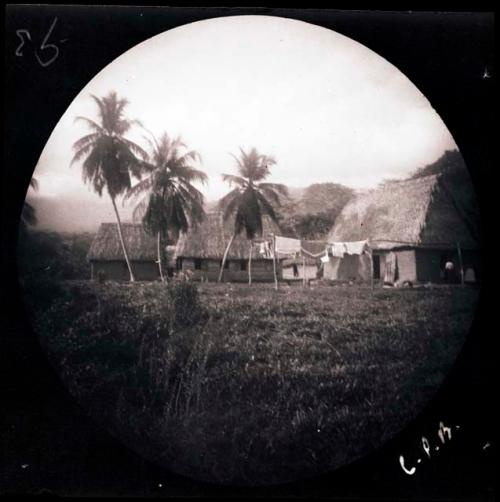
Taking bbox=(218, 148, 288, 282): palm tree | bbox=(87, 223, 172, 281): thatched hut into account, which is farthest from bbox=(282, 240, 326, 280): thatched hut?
bbox=(87, 223, 172, 281): thatched hut

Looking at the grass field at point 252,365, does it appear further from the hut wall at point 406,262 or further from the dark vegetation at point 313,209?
the dark vegetation at point 313,209

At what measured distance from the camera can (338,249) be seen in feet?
9.87

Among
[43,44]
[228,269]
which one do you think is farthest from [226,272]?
[43,44]

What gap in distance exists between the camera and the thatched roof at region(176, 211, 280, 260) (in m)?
3.02

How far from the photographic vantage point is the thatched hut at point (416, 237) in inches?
119

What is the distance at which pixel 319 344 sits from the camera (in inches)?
120

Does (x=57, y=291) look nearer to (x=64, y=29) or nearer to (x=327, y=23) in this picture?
(x=64, y=29)

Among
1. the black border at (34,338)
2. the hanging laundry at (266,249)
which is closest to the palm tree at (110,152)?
the black border at (34,338)

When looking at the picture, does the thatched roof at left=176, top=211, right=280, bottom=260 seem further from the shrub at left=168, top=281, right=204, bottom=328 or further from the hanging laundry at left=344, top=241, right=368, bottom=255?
the hanging laundry at left=344, top=241, right=368, bottom=255

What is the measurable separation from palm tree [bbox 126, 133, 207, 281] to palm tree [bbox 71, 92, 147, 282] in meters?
0.09

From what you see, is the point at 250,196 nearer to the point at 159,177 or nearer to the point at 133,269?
the point at 159,177

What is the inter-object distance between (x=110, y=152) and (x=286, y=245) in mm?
1312

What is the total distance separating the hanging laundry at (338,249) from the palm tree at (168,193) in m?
0.88

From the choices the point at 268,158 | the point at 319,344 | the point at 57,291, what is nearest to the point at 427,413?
the point at 319,344
